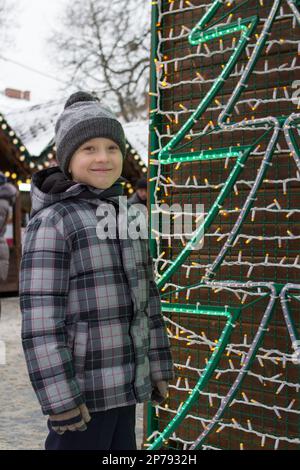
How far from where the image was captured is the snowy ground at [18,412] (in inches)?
156

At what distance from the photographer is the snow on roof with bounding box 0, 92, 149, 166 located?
12023 mm

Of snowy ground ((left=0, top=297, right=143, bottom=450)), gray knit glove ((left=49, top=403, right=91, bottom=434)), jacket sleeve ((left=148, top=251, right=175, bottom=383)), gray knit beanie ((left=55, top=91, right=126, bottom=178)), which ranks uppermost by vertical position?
gray knit beanie ((left=55, top=91, right=126, bottom=178))

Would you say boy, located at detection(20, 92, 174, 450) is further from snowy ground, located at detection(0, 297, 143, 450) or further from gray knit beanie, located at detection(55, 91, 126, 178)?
snowy ground, located at detection(0, 297, 143, 450)

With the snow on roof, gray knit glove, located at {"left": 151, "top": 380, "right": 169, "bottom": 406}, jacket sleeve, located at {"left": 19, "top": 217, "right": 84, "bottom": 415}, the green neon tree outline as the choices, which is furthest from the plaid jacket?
the snow on roof

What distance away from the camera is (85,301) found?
228 cm

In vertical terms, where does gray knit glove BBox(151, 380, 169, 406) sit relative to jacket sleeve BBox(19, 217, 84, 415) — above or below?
below

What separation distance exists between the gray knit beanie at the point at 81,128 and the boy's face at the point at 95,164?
24mm

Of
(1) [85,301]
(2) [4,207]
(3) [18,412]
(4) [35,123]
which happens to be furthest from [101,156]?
(4) [35,123]

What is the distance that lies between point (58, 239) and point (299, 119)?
1296 mm

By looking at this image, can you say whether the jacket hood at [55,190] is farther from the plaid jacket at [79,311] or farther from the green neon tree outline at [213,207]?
the green neon tree outline at [213,207]

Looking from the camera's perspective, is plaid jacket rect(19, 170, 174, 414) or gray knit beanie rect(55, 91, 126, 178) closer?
plaid jacket rect(19, 170, 174, 414)

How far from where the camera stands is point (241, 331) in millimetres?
3314

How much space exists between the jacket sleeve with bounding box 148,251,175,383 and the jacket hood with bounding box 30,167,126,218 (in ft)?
1.12

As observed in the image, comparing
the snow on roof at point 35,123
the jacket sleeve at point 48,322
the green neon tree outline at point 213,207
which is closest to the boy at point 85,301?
the jacket sleeve at point 48,322
